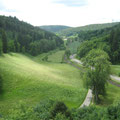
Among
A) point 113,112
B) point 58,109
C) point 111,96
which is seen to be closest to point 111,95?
point 111,96

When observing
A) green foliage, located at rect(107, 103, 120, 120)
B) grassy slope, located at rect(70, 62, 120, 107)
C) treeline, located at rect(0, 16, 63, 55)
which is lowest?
grassy slope, located at rect(70, 62, 120, 107)

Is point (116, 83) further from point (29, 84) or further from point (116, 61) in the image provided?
point (116, 61)

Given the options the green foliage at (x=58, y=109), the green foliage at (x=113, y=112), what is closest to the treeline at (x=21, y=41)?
the green foliage at (x=58, y=109)

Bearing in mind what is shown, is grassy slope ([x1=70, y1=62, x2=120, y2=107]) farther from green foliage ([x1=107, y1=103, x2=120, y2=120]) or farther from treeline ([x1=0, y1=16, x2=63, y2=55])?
treeline ([x1=0, y1=16, x2=63, y2=55])

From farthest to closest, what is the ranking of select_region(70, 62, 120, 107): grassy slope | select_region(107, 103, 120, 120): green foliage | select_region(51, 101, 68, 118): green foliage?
select_region(70, 62, 120, 107): grassy slope → select_region(51, 101, 68, 118): green foliage → select_region(107, 103, 120, 120): green foliage

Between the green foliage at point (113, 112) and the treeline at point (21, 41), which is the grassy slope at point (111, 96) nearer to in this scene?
the green foliage at point (113, 112)

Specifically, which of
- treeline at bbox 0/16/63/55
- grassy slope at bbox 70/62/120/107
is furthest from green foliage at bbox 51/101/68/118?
treeline at bbox 0/16/63/55

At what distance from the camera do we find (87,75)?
106 feet

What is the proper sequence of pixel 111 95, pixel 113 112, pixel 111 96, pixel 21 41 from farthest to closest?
pixel 21 41
pixel 111 95
pixel 111 96
pixel 113 112

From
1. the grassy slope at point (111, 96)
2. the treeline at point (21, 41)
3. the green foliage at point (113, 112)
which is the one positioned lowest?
the grassy slope at point (111, 96)

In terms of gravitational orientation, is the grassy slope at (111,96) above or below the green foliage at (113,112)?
below

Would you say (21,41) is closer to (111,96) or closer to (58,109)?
(111,96)

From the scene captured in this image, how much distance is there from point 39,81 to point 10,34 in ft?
398

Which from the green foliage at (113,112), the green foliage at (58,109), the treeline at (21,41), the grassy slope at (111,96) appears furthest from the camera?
the treeline at (21,41)
